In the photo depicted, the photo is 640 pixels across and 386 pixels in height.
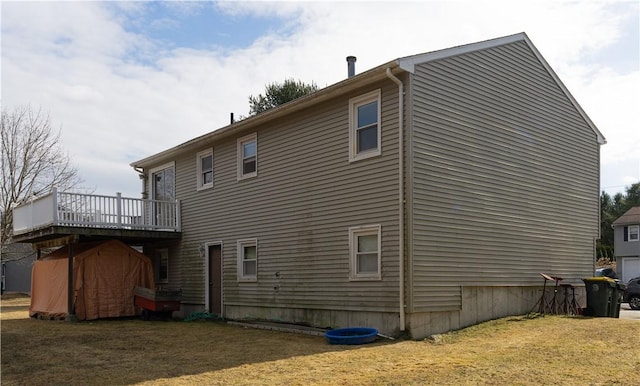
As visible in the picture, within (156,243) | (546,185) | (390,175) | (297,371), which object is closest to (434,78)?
(390,175)

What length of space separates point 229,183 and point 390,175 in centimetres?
660

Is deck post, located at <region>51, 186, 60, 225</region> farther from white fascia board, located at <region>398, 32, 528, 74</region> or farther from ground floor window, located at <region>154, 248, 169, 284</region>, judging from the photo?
white fascia board, located at <region>398, 32, 528, 74</region>

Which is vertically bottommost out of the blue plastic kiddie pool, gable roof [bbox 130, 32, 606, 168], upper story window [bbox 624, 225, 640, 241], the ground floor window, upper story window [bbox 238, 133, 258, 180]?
the blue plastic kiddie pool

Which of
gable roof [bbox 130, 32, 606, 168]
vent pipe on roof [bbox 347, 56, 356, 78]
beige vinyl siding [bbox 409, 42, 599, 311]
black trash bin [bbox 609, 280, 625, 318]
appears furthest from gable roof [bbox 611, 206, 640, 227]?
vent pipe on roof [bbox 347, 56, 356, 78]

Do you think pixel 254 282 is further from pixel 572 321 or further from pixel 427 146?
pixel 572 321

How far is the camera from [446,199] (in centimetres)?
1267

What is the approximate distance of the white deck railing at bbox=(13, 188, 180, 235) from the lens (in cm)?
1675

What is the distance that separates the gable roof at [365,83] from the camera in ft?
39.6

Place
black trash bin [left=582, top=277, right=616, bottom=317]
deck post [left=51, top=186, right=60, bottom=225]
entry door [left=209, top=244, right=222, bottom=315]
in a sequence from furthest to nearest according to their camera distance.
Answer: entry door [left=209, top=244, right=222, bottom=315], deck post [left=51, top=186, right=60, bottom=225], black trash bin [left=582, top=277, right=616, bottom=317]

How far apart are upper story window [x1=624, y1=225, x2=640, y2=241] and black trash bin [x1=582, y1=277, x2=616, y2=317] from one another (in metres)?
25.7

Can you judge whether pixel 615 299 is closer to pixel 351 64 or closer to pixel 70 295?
pixel 351 64

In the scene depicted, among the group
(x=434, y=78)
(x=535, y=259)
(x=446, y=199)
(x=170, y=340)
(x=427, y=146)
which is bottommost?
(x=170, y=340)

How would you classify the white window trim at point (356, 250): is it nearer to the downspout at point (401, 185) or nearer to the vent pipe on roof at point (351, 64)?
the downspout at point (401, 185)

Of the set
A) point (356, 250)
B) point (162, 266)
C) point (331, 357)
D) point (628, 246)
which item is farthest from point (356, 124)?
point (628, 246)
